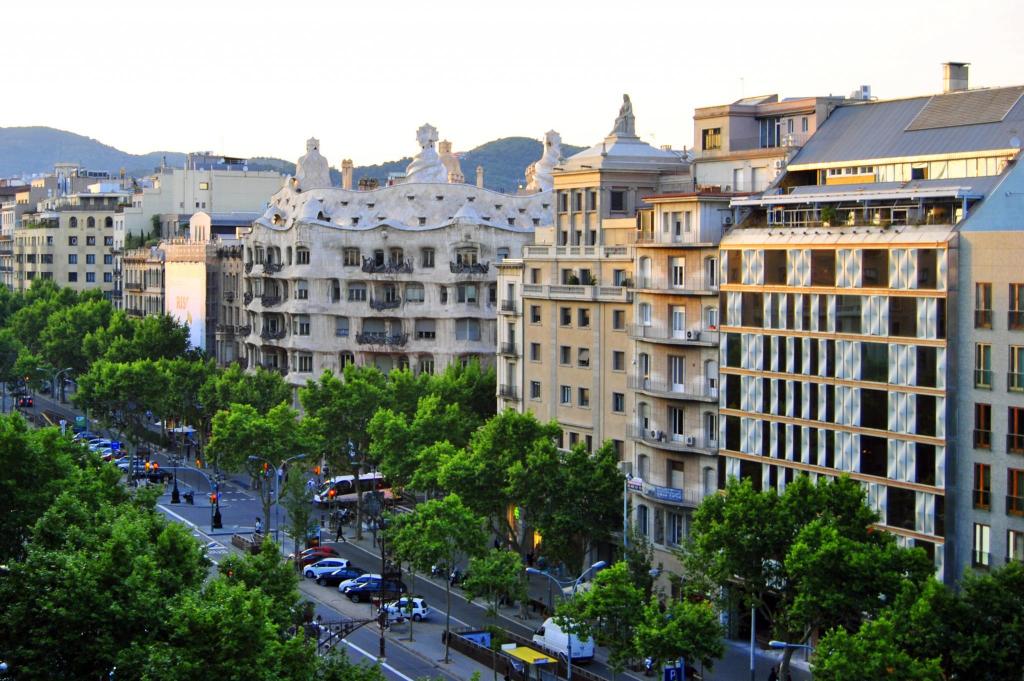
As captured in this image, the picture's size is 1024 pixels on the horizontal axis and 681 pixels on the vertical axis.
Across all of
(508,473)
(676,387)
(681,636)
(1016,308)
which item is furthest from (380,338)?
(1016,308)

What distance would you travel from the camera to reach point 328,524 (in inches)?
4970

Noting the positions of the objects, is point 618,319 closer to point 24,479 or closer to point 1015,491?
point 1015,491

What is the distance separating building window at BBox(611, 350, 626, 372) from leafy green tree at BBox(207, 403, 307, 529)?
2722cm

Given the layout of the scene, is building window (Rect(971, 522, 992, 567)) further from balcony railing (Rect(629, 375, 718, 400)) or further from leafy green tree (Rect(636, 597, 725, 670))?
balcony railing (Rect(629, 375, 718, 400))

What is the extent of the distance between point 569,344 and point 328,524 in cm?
2619

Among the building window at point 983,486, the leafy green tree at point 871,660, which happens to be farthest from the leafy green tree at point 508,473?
the leafy green tree at point 871,660

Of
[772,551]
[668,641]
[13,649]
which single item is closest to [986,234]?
[772,551]

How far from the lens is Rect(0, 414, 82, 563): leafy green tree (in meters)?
83.7

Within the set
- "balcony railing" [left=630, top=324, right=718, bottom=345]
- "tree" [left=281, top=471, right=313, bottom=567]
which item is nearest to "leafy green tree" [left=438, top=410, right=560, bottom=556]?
"balcony railing" [left=630, top=324, right=718, bottom=345]

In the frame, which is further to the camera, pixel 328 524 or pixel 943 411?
pixel 328 524

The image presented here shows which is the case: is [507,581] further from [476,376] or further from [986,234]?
[476,376]

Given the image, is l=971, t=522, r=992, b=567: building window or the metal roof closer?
l=971, t=522, r=992, b=567: building window

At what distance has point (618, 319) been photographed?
106562 millimetres

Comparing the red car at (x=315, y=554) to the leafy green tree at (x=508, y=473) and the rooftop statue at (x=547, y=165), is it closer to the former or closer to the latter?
the leafy green tree at (x=508, y=473)
